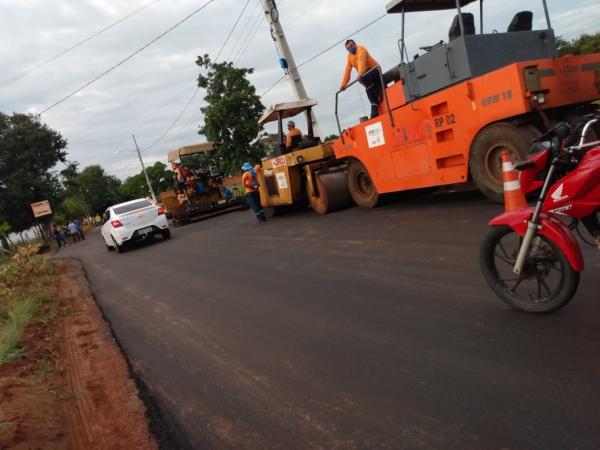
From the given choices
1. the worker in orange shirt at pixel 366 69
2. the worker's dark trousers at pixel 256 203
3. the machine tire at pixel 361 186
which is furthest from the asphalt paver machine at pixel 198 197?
the worker in orange shirt at pixel 366 69

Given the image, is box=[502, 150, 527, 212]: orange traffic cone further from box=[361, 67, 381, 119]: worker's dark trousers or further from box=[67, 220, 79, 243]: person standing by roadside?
box=[67, 220, 79, 243]: person standing by roadside

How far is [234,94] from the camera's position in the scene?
1115 inches

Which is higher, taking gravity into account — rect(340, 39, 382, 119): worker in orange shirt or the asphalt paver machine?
rect(340, 39, 382, 119): worker in orange shirt

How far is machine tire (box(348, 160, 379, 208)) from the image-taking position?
32.7 feet

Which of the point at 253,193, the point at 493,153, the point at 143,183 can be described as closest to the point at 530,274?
the point at 493,153

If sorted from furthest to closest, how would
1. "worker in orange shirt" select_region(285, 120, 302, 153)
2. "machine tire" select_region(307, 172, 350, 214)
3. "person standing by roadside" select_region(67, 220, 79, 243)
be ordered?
"person standing by roadside" select_region(67, 220, 79, 243) → "worker in orange shirt" select_region(285, 120, 302, 153) → "machine tire" select_region(307, 172, 350, 214)

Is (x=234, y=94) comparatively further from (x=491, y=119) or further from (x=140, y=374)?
(x=140, y=374)

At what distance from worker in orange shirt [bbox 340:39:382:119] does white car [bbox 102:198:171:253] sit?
8.34m

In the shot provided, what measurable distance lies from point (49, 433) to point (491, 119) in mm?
6143

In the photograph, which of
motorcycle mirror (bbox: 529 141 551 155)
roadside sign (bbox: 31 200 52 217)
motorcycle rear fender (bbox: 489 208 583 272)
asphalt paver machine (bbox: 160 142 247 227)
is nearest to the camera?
motorcycle rear fender (bbox: 489 208 583 272)

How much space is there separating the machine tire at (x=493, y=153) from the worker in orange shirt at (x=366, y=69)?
235 centimetres

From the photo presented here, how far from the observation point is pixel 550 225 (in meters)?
3.10

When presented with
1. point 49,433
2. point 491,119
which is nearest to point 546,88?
point 491,119

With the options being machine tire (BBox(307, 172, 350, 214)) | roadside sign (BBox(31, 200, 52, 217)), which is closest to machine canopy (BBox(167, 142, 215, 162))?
machine tire (BBox(307, 172, 350, 214))
